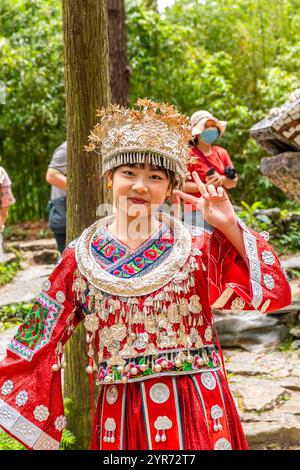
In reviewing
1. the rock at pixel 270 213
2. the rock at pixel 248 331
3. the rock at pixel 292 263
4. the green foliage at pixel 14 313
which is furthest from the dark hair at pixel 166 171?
the rock at pixel 270 213

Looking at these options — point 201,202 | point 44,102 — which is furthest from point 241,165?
point 201,202

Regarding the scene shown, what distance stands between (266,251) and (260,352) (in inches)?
123

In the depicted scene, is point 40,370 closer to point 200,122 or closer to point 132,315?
point 132,315

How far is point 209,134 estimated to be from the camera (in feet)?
14.7

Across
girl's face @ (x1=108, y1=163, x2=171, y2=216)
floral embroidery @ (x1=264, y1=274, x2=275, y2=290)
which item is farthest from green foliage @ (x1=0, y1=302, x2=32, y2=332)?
floral embroidery @ (x1=264, y1=274, x2=275, y2=290)

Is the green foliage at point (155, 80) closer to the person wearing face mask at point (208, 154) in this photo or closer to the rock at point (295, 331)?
the rock at point (295, 331)

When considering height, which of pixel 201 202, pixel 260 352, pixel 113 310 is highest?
pixel 201 202

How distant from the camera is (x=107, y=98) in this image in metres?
2.72

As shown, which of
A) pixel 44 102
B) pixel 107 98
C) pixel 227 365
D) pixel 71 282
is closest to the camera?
pixel 71 282

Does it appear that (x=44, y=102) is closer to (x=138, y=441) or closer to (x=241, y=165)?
(x=241, y=165)

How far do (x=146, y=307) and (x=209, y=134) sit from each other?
2773mm

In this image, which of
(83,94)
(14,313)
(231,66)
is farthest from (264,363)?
(231,66)

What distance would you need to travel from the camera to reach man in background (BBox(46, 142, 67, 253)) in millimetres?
4583

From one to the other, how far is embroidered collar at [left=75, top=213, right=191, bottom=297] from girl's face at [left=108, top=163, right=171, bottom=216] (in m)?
0.15
